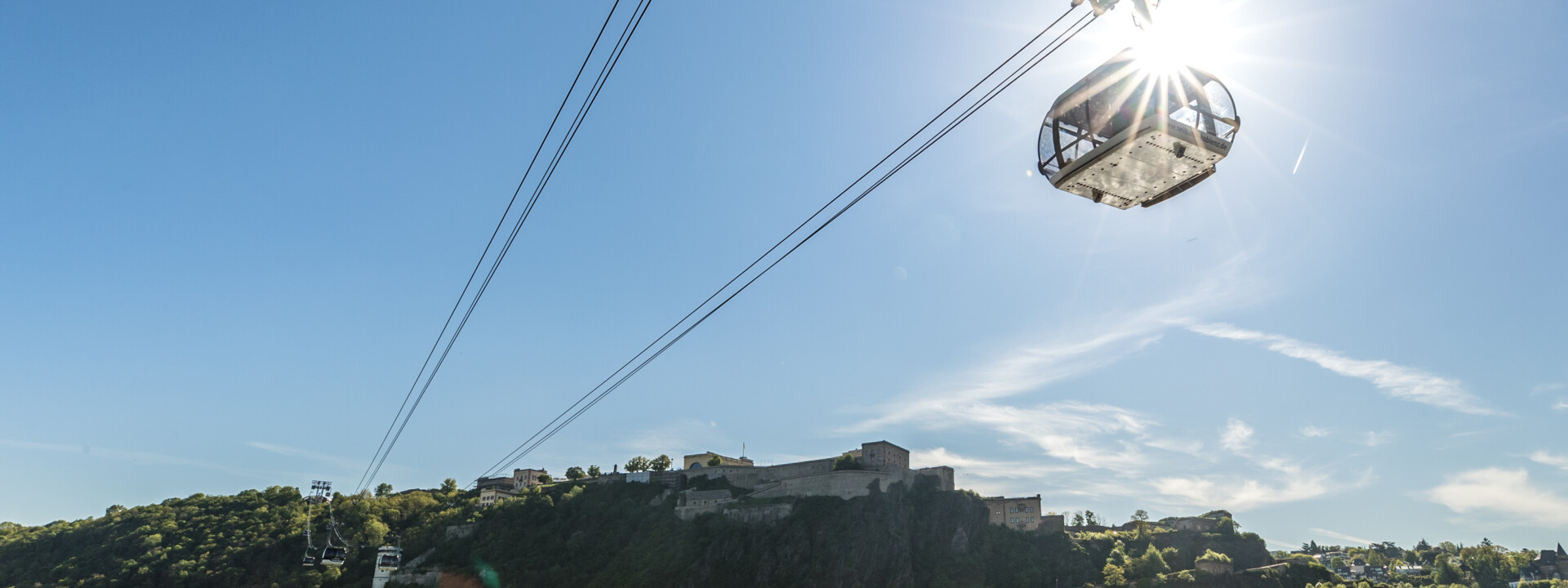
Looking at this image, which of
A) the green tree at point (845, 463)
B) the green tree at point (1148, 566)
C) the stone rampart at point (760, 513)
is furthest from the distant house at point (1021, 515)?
the stone rampart at point (760, 513)

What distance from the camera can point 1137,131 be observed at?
765 centimetres

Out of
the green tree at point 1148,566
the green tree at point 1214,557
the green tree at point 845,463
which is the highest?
the green tree at point 845,463

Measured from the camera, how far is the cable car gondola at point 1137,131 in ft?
25.9

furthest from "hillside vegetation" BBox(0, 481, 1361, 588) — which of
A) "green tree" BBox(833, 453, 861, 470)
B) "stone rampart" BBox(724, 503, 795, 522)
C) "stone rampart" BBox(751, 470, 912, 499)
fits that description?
"green tree" BBox(833, 453, 861, 470)

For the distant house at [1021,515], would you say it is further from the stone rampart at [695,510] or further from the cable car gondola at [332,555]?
the cable car gondola at [332,555]

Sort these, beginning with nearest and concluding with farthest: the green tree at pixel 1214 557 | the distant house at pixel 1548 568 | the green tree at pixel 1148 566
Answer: the green tree at pixel 1148 566 < the green tree at pixel 1214 557 < the distant house at pixel 1548 568

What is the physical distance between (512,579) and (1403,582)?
121 metres

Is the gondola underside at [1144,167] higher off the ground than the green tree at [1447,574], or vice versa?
the gondola underside at [1144,167]

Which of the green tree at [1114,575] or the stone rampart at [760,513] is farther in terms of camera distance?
the stone rampart at [760,513]

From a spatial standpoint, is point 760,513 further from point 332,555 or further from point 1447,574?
point 1447,574

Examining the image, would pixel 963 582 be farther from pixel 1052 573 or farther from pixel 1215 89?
pixel 1215 89

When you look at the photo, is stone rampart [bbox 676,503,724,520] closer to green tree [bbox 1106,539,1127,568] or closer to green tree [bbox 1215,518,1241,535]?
green tree [bbox 1106,539,1127,568]

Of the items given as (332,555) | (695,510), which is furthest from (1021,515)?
(332,555)

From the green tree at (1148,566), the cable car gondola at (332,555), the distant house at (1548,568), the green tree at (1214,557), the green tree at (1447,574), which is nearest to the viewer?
the cable car gondola at (332,555)
